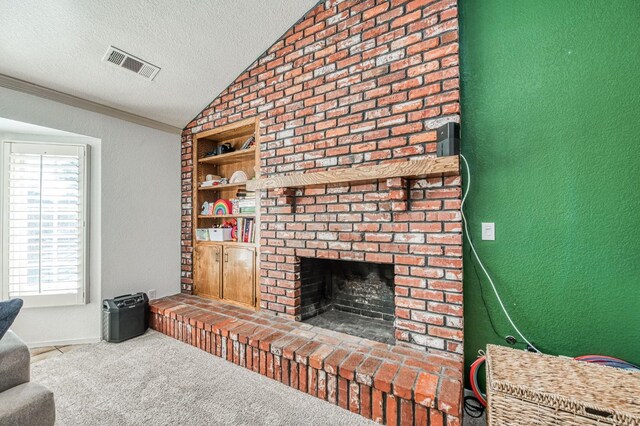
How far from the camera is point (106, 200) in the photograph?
110 inches

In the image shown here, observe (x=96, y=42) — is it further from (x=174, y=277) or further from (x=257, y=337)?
(x=257, y=337)

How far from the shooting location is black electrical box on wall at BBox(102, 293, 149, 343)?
8.54 ft

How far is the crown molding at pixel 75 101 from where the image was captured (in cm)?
226

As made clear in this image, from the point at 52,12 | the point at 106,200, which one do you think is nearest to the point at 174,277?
the point at 106,200

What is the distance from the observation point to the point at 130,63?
7.97 feet

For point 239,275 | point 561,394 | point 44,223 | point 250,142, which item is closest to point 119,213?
point 44,223

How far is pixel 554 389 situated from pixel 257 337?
5.70 feet

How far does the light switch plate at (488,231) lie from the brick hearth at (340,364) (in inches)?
31.7

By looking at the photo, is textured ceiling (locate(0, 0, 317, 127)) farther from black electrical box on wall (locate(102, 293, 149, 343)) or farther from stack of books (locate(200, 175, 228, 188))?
black electrical box on wall (locate(102, 293, 149, 343))

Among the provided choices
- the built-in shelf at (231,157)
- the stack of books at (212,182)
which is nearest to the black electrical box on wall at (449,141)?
the built-in shelf at (231,157)

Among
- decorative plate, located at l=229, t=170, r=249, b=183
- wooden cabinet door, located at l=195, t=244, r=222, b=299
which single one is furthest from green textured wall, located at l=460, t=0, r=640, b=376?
wooden cabinet door, located at l=195, t=244, r=222, b=299

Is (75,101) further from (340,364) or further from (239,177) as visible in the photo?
(340,364)

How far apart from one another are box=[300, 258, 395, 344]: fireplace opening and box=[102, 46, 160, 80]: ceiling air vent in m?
2.22

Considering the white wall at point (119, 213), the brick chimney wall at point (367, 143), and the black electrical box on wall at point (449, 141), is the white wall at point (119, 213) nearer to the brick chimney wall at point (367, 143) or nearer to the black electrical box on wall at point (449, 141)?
the brick chimney wall at point (367, 143)
